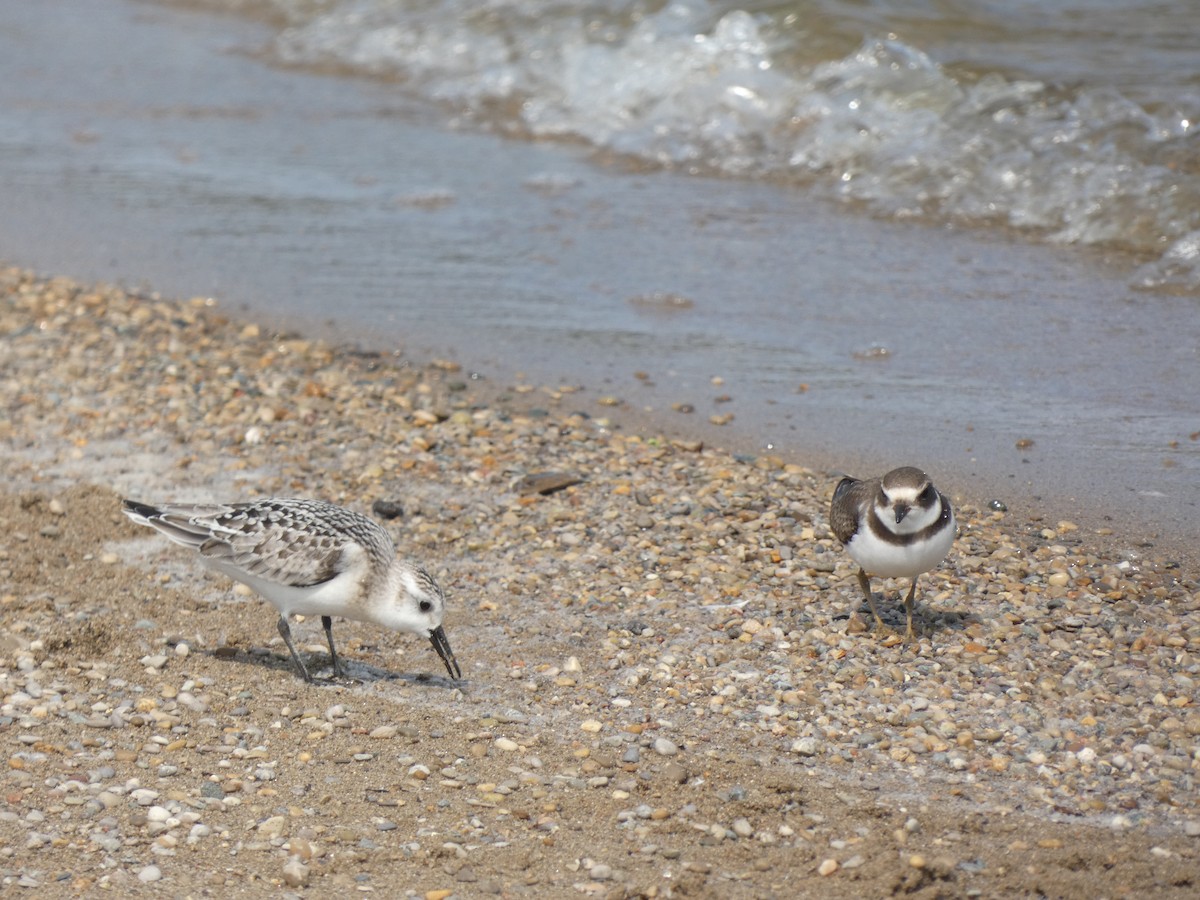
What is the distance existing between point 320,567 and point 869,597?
233cm

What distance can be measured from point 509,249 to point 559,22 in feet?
22.2

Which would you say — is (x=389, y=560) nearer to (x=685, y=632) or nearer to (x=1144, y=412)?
(x=685, y=632)

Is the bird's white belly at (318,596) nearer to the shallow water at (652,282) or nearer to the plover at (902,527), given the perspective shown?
the plover at (902,527)

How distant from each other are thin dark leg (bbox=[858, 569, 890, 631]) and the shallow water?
1.16 meters

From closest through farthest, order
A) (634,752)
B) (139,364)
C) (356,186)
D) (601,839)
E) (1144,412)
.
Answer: (601,839), (634,752), (1144,412), (139,364), (356,186)

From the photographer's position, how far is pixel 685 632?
6195mm

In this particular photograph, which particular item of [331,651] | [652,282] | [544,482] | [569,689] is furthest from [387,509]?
[652,282]

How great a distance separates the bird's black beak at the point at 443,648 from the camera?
5.89m

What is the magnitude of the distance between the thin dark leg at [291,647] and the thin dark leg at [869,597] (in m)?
2.39

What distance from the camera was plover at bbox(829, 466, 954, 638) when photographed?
5750 mm

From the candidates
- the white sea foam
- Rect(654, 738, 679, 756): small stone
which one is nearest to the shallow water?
the white sea foam

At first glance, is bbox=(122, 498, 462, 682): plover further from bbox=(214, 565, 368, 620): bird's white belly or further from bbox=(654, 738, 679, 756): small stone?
bbox=(654, 738, 679, 756): small stone

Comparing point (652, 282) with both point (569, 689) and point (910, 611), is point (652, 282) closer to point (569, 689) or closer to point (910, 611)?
point (910, 611)

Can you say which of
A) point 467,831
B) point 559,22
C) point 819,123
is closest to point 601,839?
point 467,831
